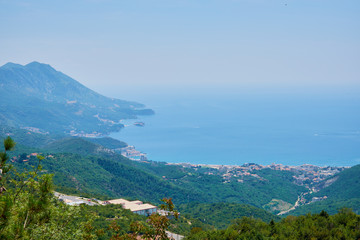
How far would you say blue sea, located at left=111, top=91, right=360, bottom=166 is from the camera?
316 ft

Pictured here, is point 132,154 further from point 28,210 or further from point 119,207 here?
point 28,210

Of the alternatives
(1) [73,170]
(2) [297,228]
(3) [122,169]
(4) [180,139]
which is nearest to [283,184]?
(3) [122,169]

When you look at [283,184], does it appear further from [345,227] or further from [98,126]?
[98,126]

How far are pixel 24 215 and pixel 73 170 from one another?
4285cm

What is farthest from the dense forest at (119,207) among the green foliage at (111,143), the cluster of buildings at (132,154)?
the green foliage at (111,143)

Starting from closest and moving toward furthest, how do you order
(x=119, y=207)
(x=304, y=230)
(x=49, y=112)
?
(x=304, y=230), (x=119, y=207), (x=49, y=112)

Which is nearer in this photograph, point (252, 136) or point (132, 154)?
point (132, 154)

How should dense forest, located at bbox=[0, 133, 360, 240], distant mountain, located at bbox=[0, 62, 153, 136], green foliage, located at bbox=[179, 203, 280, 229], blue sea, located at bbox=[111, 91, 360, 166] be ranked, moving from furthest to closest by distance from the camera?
distant mountain, located at bbox=[0, 62, 153, 136] < blue sea, located at bbox=[111, 91, 360, 166] < green foliage, located at bbox=[179, 203, 280, 229] < dense forest, located at bbox=[0, 133, 360, 240]

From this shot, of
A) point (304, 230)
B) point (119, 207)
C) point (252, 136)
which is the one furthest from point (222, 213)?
point (252, 136)

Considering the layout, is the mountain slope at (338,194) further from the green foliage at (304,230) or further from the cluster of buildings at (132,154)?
the cluster of buildings at (132,154)

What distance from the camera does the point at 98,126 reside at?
150m

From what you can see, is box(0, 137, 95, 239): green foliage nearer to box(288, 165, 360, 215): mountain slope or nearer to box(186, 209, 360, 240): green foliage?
box(186, 209, 360, 240): green foliage

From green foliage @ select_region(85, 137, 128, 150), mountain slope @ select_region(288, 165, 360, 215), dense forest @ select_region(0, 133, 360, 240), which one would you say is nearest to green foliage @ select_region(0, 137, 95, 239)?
dense forest @ select_region(0, 133, 360, 240)

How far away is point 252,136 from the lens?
122 meters
